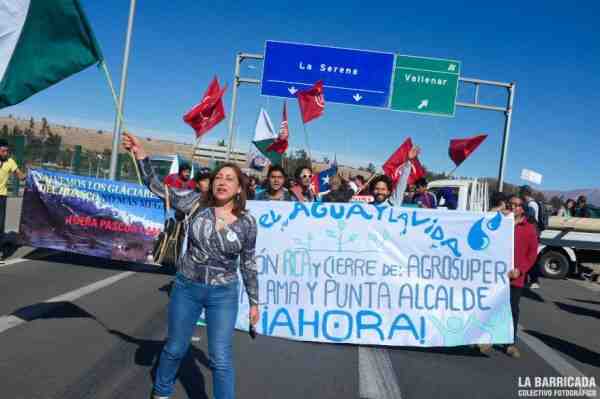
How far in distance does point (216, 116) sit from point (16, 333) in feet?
21.0

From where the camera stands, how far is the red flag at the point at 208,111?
10.4 metres

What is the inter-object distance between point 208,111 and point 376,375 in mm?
7132

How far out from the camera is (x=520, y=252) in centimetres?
590

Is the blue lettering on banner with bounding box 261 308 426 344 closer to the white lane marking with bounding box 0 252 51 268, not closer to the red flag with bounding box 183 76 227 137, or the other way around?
the white lane marking with bounding box 0 252 51 268

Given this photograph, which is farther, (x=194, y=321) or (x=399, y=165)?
(x=399, y=165)

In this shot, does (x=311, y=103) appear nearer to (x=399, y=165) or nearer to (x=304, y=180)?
(x=399, y=165)

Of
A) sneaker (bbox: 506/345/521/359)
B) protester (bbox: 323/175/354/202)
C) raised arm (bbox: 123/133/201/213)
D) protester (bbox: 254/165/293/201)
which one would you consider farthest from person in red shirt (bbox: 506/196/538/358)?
protester (bbox: 323/175/354/202)

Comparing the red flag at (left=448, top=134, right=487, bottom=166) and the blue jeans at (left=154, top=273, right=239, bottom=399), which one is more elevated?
the red flag at (left=448, top=134, right=487, bottom=166)

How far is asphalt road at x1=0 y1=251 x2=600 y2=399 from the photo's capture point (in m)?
4.07

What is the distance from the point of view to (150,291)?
7.55 metres

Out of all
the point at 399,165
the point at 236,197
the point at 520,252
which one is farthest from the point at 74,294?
the point at 399,165

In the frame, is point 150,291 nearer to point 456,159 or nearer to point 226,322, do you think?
point 226,322

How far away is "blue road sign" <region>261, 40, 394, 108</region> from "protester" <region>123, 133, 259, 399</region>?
14.2 m

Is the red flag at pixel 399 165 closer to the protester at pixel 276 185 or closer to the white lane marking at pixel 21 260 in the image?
the protester at pixel 276 185
